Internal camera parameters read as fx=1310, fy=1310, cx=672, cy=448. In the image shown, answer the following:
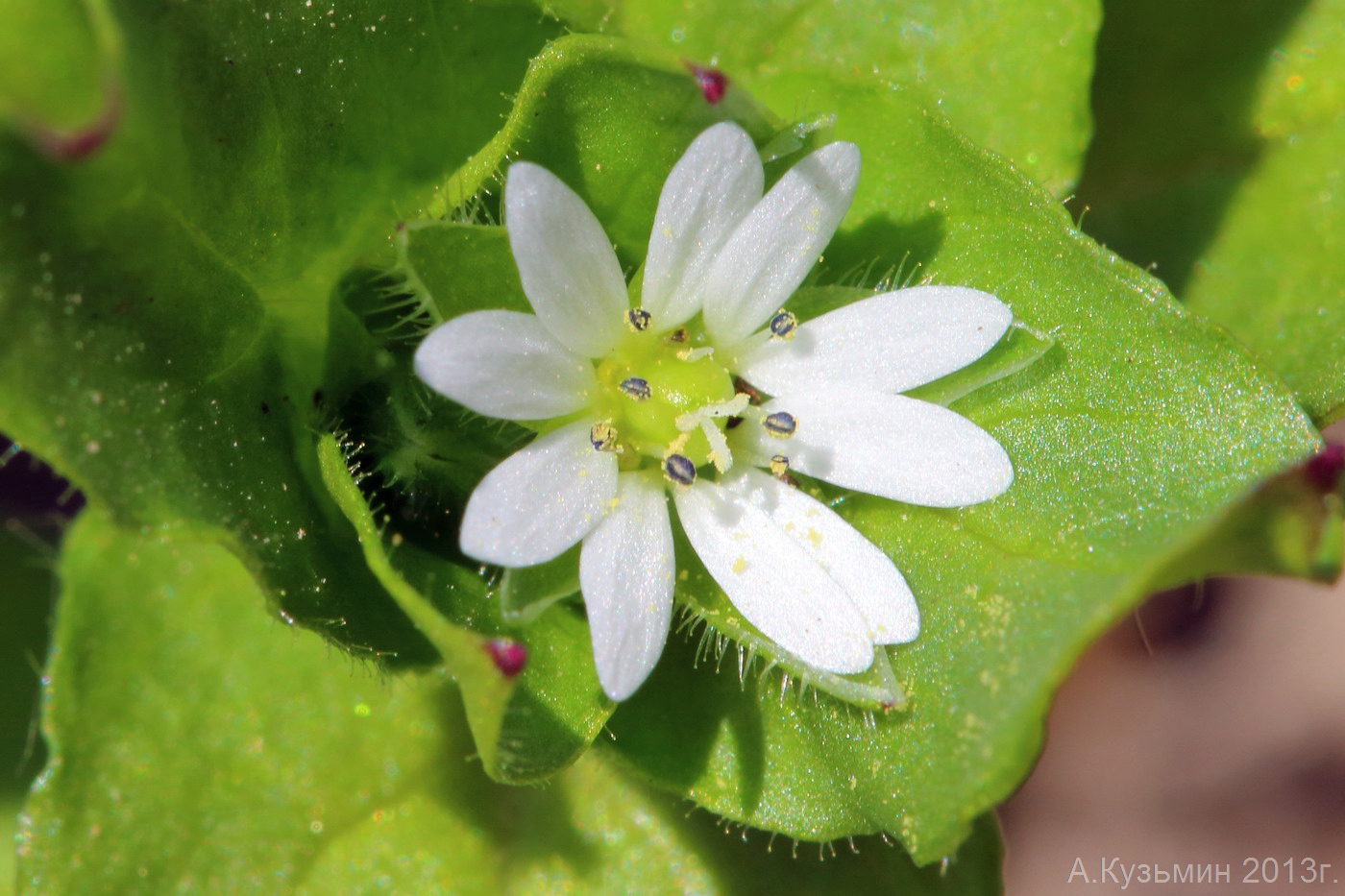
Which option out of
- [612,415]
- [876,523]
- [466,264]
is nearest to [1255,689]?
[876,523]

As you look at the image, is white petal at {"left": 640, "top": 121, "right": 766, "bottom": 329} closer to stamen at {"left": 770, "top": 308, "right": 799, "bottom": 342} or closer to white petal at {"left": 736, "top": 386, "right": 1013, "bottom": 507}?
stamen at {"left": 770, "top": 308, "right": 799, "bottom": 342}

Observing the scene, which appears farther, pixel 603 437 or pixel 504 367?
pixel 603 437

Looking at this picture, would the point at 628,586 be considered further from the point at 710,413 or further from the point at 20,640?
the point at 20,640

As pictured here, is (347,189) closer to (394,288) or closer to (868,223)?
(394,288)

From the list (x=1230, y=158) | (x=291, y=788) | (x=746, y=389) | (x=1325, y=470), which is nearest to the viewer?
(x=1325, y=470)

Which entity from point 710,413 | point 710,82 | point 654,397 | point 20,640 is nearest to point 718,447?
point 710,413

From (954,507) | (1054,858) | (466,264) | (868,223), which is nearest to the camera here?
(466,264)
